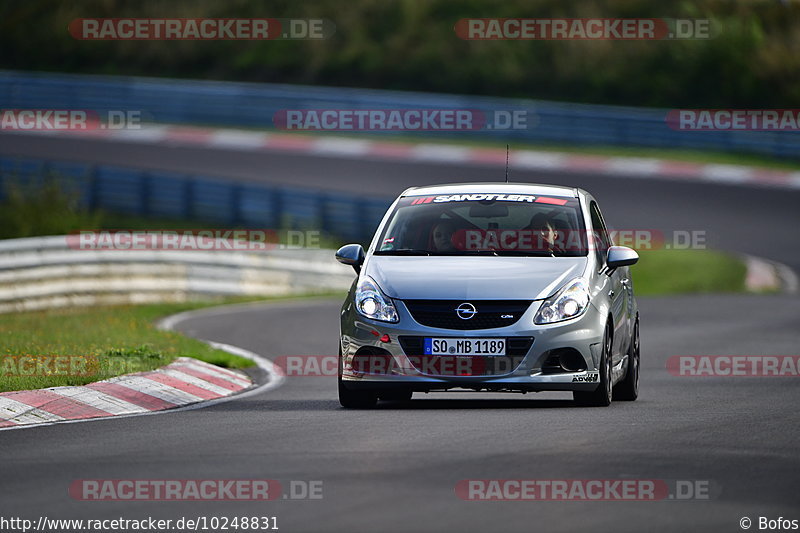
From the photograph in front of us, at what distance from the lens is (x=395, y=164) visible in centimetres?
3612

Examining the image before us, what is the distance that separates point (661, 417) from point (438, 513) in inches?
152

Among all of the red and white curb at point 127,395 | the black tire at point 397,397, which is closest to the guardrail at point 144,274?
the red and white curb at point 127,395

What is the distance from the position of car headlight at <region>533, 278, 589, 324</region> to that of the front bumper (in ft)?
0.15

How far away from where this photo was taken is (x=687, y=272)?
2766 centimetres

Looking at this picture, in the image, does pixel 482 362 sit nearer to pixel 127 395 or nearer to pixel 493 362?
pixel 493 362

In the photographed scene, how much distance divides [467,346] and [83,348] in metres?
4.95

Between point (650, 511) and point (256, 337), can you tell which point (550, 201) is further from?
point (256, 337)

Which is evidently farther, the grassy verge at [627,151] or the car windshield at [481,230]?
the grassy verge at [627,151]

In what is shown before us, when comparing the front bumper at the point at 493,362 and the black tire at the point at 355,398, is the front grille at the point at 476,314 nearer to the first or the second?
the front bumper at the point at 493,362

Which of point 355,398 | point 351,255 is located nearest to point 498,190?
point 351,255

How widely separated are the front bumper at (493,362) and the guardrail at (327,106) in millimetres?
26969

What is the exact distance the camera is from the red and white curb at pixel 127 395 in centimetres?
1095

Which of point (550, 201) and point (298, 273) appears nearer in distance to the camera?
point (550, 201)

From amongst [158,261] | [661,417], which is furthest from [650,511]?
[158,261]
